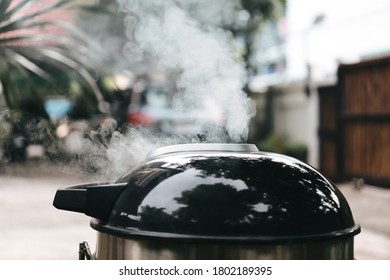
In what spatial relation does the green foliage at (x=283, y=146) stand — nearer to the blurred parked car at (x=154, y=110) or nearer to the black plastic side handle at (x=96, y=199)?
the blurred parked car at (x=154, y=110)

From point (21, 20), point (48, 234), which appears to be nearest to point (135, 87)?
point (48, 234)

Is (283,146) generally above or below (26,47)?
below

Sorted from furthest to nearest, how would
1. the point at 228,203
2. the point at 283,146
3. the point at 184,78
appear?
the point at 283,146, the point at 184,78, the point at 228,203

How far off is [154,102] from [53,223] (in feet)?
19.2

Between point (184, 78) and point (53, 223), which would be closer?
point (184, 78)

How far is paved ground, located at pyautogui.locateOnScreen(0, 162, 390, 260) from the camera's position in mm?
4602

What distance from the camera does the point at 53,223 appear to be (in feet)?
18.9

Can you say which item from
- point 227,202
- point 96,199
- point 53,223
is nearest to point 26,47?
point 96,199

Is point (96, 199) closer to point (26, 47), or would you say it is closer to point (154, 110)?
point (26, 47)

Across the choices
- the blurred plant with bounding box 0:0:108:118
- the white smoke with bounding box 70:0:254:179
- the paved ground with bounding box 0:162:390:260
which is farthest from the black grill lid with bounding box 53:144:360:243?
the paved ground with bounding box 0:162:390:260

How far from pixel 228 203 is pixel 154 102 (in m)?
9.63

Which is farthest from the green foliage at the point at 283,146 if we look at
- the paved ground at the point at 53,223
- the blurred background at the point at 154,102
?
the paved ground at the point at 53,223

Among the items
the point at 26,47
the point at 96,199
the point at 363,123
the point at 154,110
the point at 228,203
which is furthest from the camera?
the point at 154,110

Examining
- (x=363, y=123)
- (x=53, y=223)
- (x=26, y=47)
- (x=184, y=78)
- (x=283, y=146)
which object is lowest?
(x=53, y=223)
